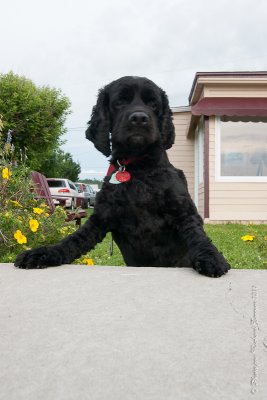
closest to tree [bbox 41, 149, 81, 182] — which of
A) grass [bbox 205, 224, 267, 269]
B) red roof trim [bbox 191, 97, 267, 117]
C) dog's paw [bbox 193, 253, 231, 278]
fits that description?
red roof trim [bbox 191, 97, 267, 117]

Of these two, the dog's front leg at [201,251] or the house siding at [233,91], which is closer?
the dog's front leg at [201,251]

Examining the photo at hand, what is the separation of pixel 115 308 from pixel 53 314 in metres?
0.24

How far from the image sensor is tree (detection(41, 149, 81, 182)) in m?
45.8

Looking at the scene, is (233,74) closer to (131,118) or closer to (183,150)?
(183,150)

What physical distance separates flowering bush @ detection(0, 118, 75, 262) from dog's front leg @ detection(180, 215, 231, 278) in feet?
4.90

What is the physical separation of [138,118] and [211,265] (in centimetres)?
97

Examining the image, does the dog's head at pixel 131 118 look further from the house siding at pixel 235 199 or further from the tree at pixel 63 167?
the tree at pixel 63 167

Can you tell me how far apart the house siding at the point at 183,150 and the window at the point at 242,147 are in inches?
145

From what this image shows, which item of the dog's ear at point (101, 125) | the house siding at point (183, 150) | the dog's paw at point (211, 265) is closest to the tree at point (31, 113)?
the house siding at point (183, 150)

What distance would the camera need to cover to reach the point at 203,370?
149 cm

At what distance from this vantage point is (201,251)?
2326 mm

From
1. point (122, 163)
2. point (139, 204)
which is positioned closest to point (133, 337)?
point (139, 204)

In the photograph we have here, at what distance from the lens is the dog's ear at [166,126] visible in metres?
3.06

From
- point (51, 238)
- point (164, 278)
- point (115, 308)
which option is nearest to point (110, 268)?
point (164, 278)
